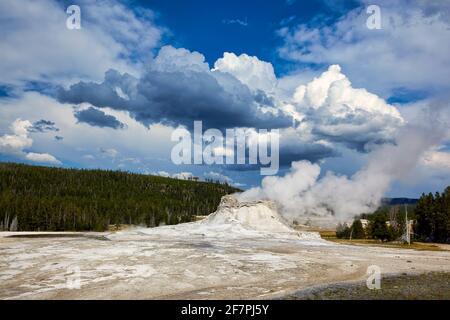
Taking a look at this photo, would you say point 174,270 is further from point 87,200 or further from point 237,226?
point 87,200

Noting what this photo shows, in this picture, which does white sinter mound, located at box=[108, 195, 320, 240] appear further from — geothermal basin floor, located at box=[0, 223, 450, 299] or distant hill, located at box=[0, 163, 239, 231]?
distant hill, located at box=[0, 163, 239, 231]

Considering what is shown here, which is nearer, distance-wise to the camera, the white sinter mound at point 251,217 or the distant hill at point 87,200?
the white sinter mound at point 251,217

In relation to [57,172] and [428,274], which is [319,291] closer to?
[428,274]

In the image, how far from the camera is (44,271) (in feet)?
77.5

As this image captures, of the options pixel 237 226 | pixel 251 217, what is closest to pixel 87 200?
pixel 251 217

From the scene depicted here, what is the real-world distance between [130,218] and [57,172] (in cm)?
6904

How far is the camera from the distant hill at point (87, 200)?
284ft

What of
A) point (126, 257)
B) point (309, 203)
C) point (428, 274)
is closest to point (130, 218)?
point (309, 203)

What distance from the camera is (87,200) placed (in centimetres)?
12112

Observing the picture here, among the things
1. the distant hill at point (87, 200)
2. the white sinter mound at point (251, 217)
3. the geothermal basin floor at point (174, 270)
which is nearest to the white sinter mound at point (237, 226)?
the white sinter mound at point (251, 217)

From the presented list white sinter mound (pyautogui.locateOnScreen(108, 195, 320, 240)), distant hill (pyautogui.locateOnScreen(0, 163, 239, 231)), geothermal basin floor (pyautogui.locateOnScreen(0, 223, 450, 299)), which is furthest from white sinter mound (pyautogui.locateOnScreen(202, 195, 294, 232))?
distant hill (pyautogui.locateOnScreen(0, 163, 239, 231))

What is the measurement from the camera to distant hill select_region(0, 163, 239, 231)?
86688mm

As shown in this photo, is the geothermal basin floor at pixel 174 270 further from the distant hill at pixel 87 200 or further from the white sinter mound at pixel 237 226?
the distant hill at pixel 87 200

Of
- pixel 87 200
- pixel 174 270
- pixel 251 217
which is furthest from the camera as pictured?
pixel 87 200
